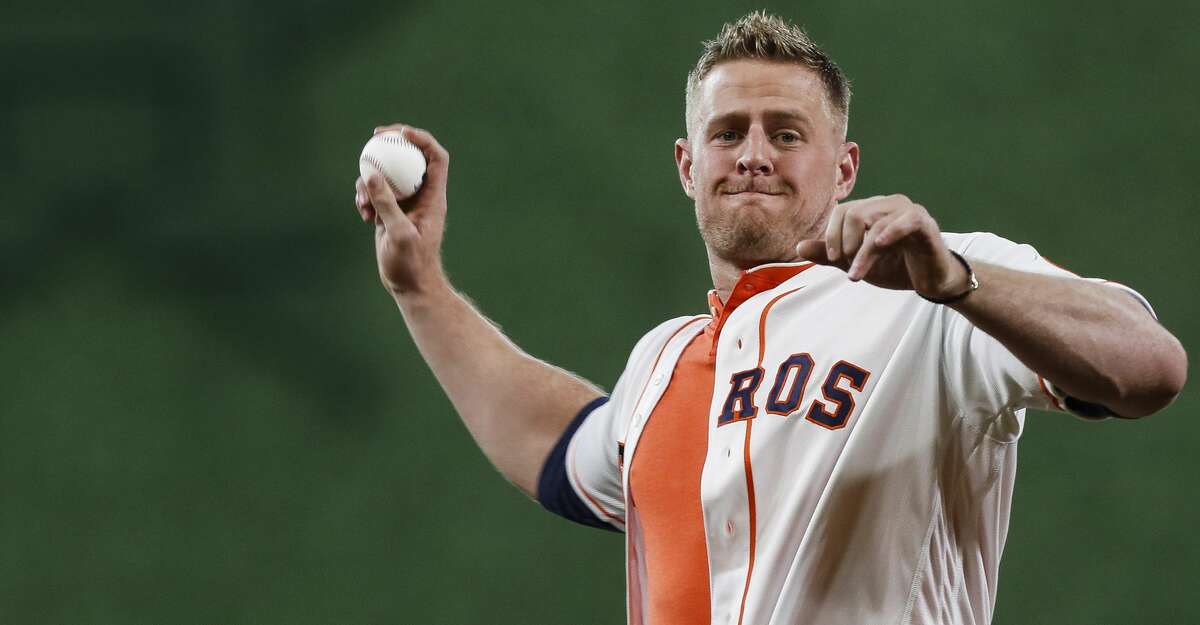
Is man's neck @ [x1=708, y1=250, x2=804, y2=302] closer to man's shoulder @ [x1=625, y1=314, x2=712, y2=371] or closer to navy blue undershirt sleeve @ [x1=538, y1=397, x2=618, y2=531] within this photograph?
man's shoulder @ [x1=625, y1=314, x2=712, y2=371]

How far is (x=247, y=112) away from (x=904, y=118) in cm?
209

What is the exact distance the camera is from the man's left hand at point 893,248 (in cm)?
118

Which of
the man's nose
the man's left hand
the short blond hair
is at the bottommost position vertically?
the man's left hand

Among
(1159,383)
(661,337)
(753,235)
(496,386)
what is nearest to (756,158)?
(753,235)

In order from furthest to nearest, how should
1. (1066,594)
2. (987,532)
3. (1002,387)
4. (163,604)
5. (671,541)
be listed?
(163,604) < (1066,594) < (671,541) < (987,532) < (1002,387)

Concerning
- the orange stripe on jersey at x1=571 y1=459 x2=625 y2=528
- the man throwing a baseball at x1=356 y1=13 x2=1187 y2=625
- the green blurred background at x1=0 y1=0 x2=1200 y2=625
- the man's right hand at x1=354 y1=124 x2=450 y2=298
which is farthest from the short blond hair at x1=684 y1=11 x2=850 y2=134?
the green blurred background at x1=0 y1=0 x2=1200 y2=625

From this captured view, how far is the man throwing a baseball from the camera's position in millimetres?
1298

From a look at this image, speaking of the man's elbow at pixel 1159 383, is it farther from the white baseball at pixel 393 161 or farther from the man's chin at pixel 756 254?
the white baseball at pixel 393 161

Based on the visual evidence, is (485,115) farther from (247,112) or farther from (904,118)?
(904,118)

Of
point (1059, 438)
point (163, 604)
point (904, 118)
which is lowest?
point (163, 604)

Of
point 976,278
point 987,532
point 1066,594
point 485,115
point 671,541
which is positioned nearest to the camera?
point 976,278

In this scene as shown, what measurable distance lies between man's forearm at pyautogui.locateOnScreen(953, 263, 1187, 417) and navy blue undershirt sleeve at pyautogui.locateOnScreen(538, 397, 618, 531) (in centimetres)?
109

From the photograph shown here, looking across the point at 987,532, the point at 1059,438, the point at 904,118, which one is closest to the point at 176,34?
the point at 904,118

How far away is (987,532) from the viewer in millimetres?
1659
